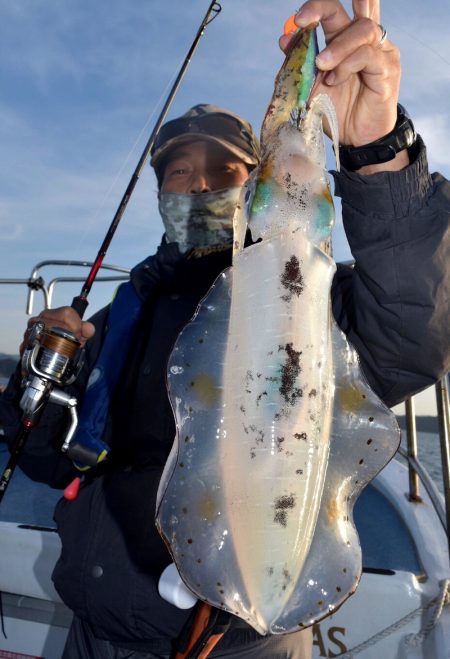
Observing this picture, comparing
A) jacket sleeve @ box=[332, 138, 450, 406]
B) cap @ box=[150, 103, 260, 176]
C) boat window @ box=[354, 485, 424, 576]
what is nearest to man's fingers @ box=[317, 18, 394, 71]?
jacket sleeve @ box=[332, 138, 450, 406]

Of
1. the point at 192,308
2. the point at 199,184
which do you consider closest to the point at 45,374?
the point at 192,308

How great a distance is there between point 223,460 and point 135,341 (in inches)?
74.2

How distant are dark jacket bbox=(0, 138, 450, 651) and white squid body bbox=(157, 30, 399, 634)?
467mm

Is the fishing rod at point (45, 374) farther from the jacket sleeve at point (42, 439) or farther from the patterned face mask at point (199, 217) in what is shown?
the patterned face mask at point (199, 217)

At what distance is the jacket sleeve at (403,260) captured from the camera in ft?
6.24

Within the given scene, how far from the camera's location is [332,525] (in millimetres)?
1460

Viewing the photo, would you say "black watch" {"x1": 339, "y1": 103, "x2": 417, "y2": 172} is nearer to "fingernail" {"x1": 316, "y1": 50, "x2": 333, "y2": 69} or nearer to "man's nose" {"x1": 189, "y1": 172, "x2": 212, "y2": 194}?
"fingernail" {"x1": 316, "y1": 50, "x2": 333, "y2": 69}

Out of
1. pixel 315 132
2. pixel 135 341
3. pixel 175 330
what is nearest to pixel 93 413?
pixel 135 341

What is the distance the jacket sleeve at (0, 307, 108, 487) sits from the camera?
3262mm

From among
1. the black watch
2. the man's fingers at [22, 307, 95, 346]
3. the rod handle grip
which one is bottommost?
the man's fingers at [22, 307, 95, 346]

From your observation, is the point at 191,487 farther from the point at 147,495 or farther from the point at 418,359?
the point at 147,495

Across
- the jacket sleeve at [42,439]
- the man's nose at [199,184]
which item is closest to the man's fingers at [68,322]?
the jacket sleeve at [42,439]

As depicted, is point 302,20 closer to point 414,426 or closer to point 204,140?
point 204,140

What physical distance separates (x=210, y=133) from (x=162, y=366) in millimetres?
1704
